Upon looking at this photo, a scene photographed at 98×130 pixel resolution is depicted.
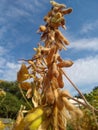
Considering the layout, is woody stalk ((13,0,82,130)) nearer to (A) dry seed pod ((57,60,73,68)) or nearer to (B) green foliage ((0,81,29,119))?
(A) dry seed pod ((57,60,73,68))

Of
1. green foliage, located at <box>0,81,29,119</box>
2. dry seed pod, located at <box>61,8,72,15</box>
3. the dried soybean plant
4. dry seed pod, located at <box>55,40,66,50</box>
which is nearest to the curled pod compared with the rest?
the dried soybean plant

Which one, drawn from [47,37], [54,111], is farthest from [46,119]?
[47,37]

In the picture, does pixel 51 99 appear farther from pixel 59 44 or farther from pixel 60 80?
pixel 59 44

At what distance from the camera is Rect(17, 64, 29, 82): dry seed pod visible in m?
0.93

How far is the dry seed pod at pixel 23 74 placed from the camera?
3.06ft

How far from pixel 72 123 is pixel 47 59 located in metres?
0.16

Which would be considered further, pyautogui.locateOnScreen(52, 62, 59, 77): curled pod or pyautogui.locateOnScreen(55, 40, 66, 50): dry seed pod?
pyautogui.locateOnScreen(55, 40, 66, 50): dry seed pod

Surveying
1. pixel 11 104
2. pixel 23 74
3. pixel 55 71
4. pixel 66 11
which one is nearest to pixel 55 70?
pixel 55 71

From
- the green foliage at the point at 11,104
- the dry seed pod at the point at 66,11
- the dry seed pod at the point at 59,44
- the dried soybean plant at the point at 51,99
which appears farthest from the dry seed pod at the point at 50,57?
the green foliage at the point at 11,104

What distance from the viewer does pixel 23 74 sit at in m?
0.94

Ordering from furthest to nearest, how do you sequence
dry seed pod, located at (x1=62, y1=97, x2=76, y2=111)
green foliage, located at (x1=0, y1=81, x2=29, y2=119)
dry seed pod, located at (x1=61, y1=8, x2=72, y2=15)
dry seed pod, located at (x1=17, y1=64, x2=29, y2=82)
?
green foliage, located at (x1=0, y1=81, x2=29, y2=119), dry seed pod, located at (x1=61, y1=8, x2=72, y2=15), dry seed pod, located at (x1=17, y1=64, x2=29, y2=82), dry seed pod, located at (x1=62, y1=97, x2=76, y2=111)

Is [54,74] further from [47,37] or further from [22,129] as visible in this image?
[47,37]

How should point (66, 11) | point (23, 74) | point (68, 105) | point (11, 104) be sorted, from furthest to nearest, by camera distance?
point (11, 104), point (66, 11), point (23, 74), point (68, 105)

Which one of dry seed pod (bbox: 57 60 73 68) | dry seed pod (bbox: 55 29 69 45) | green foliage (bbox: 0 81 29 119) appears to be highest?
green foliage (bbox: 0 81 29 119)
